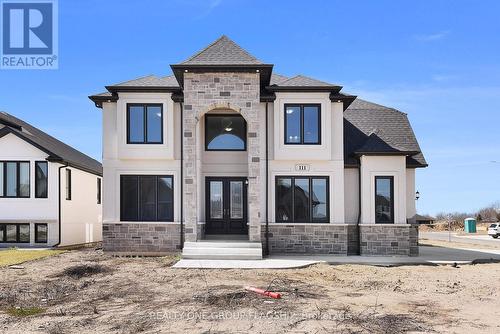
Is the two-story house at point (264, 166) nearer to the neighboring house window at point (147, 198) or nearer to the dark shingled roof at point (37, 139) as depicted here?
the neighboring house window at point (147, 198)

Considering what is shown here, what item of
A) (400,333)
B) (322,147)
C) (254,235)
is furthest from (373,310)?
(322,147)

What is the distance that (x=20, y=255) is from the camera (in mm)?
17750

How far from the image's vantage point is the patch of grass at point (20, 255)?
632 inches

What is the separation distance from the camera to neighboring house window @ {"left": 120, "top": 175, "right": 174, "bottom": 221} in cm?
1783

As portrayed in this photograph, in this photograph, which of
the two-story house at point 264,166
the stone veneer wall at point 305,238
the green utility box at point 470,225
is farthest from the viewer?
the green utility box at point 470,225

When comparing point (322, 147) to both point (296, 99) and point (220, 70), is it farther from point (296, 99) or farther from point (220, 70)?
point (220, 70)

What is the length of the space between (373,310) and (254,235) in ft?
26.6

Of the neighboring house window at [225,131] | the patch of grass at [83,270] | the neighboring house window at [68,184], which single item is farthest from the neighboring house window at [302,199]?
the neighboring house window at [68,184]

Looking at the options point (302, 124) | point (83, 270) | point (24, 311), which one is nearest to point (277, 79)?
point (302, 124)

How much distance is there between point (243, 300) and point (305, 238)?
8.18 m

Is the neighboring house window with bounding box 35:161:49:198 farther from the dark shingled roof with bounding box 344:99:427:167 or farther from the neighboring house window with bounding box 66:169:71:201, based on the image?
the dark shingled roof with bounding box 344:99:427:167

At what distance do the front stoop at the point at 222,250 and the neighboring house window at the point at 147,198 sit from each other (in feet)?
6.31

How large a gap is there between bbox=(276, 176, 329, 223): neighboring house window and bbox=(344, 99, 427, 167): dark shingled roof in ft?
5.33

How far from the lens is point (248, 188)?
17.2m
